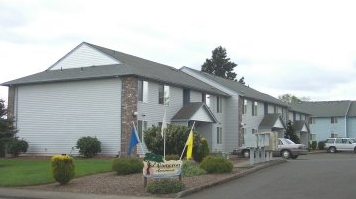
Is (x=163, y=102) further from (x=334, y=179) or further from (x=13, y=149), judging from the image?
(x=334, y=179)

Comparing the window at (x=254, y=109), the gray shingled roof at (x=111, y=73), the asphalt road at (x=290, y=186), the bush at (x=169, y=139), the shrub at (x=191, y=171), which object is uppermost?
the gray shingled roof at (x=111, y=73)

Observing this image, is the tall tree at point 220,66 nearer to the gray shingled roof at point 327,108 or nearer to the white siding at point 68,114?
the gray shingled roof at point 327,108

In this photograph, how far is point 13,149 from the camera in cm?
3550

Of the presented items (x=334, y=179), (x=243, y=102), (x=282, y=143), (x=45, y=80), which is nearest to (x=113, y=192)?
(x=334, y=179)

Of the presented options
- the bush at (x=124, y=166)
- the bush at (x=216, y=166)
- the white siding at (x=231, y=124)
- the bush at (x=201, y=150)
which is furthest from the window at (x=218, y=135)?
the bush at (x=124, y=166)

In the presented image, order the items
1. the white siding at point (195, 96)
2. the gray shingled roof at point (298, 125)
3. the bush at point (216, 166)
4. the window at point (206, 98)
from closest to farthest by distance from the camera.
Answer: the bush at point (216, 166), the white siding at point (195, 96), the window at point (206, 98), the gray shingled roof at point (298, 125)

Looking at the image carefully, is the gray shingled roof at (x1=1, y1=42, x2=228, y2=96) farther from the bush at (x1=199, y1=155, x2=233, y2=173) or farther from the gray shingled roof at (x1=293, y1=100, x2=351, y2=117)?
the gray shingled roof at (x1=293, y1=100, x2=351, y2=117)

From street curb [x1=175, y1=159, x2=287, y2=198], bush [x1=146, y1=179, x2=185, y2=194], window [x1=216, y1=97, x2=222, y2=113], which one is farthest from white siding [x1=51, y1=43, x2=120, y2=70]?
bush [x1=146, y1=179, x2=185, y2=194]

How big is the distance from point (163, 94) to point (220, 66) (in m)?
51.8

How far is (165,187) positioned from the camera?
55.7ft

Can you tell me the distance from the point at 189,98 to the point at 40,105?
1124 centimetres

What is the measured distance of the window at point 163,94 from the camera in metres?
36.2

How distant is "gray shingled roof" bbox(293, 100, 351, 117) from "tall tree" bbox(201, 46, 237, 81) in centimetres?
1262

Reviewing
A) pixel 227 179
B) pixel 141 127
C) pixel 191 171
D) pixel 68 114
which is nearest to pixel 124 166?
pixel 191 171
